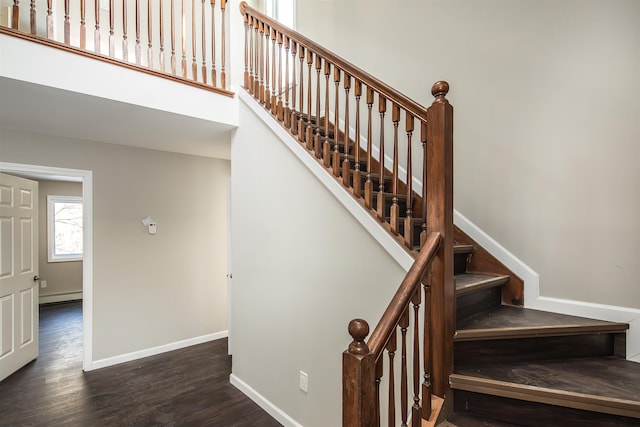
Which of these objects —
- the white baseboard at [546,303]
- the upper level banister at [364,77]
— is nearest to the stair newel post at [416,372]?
the upper level banister at [364,77]

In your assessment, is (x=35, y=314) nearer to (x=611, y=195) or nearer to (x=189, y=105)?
(x=189, y=105)

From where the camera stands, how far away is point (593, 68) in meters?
1.86

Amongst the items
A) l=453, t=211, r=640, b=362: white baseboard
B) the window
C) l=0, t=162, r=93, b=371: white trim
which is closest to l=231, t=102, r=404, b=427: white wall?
l=453, t=211, r=640, b=362: white baseboard

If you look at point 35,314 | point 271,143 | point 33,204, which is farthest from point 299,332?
point 33,204

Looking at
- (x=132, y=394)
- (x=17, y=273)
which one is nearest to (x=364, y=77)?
(x=132, y=394)

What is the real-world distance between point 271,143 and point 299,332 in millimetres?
1420

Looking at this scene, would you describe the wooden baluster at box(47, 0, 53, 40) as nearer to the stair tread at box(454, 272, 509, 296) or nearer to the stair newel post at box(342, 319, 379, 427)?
the stair newel post at box(342, 319, 379, 427)

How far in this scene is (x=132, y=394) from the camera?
9.20 feet

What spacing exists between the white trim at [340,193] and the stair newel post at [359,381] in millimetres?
649

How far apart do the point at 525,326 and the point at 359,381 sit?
1.12 metres

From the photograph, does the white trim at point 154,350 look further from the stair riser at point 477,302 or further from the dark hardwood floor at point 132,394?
the stair riser at point 477,302

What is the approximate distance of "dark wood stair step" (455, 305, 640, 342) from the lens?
5.11 feet

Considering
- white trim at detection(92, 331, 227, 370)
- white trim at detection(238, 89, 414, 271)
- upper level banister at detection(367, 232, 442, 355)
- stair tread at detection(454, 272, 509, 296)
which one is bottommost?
white trim at detection(92, 331, 227, 370)

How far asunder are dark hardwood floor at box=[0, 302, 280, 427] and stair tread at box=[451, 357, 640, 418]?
1651 mm
